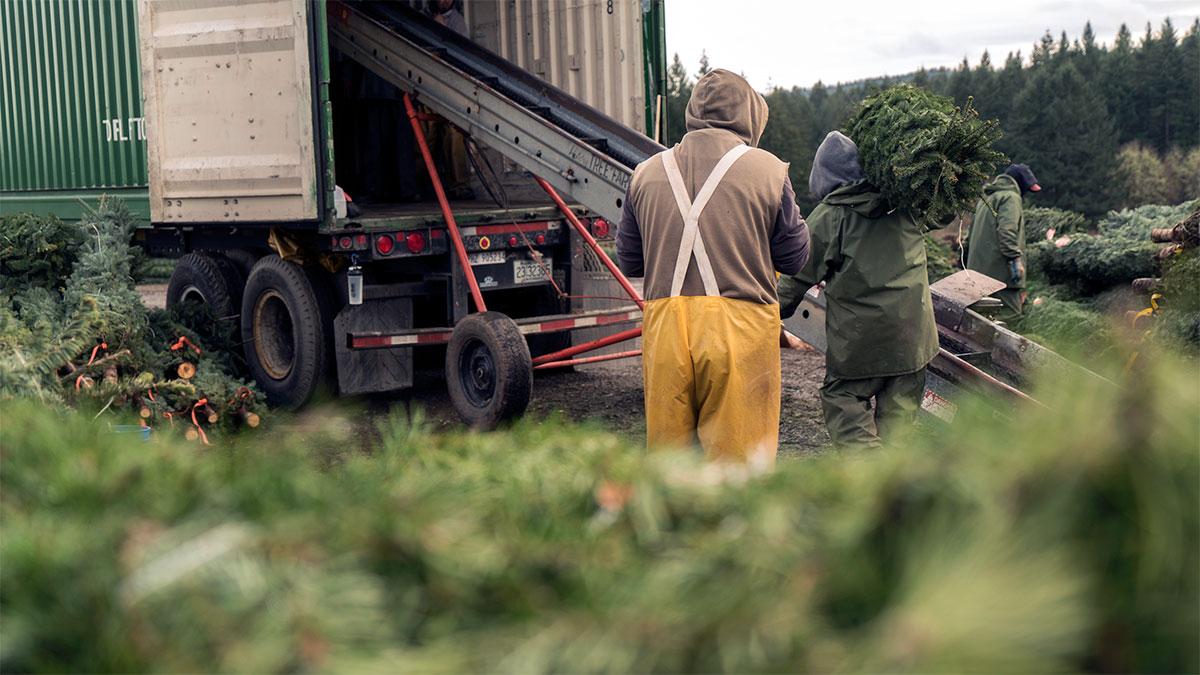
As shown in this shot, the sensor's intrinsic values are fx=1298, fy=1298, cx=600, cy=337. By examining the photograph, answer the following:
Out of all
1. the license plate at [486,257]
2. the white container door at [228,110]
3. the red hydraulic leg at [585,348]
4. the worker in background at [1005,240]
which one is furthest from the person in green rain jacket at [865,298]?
the worker in background at [1005,240]

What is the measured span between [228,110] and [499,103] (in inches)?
68.1

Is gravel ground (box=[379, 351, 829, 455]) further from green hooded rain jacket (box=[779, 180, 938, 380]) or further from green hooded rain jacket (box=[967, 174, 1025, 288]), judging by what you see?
green hooded rain jacket (box=[779, 180, 938, 380])

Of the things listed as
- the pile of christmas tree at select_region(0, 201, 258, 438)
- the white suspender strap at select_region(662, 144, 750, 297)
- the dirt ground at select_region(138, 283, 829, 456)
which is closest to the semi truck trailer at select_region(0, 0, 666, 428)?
the dirt ground at select_region(138, 283, 829, 456)

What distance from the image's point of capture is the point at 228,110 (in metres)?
8.10

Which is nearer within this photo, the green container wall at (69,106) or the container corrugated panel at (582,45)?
the container corrugated panel at (582,45)

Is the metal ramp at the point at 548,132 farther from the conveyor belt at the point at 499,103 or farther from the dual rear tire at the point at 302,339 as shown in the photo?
the dual rear tire at the point at 302,339

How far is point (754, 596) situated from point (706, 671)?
0.10 m

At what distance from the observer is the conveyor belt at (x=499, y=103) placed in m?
7.27

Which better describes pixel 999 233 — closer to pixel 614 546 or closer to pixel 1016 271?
pixel 1016 271

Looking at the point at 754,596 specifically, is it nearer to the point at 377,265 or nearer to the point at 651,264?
the point at 651,264

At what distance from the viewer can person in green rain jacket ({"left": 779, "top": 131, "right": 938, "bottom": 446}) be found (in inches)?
212

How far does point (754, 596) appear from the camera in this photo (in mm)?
1182

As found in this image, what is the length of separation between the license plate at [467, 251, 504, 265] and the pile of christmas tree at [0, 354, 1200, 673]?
6912 millimetres

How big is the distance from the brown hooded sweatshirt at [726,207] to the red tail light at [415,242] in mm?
3596
